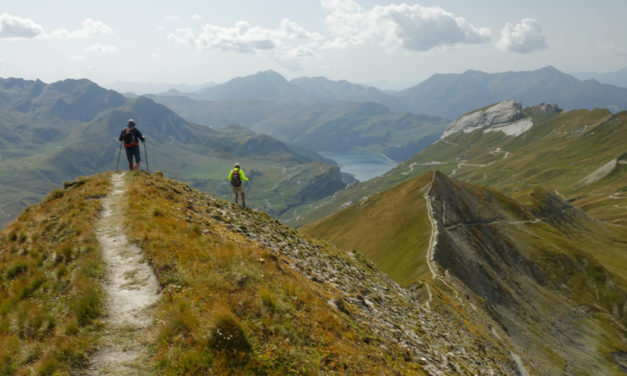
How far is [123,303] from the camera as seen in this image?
13.0 meters

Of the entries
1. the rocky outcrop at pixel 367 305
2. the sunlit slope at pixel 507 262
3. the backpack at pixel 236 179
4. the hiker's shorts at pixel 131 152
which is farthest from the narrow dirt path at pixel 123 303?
the sunlit slope at pixel 507 262

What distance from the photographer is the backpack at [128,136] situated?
106 feet

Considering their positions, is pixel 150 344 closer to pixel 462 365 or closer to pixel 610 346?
pixel 462 365

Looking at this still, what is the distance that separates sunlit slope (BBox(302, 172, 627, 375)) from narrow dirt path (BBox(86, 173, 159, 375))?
42.9 metres

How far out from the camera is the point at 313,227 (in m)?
124

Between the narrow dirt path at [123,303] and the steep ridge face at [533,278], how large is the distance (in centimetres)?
5544

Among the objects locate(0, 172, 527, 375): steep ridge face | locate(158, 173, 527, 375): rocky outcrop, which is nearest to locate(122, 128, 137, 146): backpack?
locate(158, 173, 527, 375): rocky outcrop

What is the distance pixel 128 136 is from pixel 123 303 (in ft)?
78.9

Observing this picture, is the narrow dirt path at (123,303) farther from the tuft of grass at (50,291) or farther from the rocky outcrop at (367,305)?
the rocky outcrop at (367,305)

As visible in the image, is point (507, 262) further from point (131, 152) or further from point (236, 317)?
point (236, 317)

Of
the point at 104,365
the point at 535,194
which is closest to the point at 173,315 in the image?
the point at 104,365

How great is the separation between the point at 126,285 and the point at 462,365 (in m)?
20.7

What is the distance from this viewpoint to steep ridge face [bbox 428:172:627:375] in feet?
208

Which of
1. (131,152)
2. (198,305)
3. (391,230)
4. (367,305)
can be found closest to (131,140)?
(131,152)
